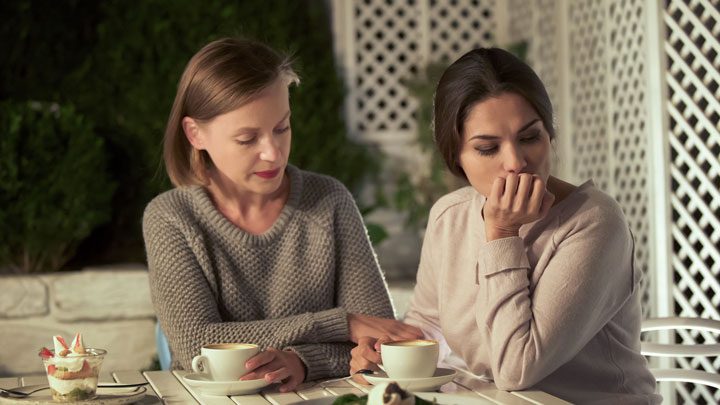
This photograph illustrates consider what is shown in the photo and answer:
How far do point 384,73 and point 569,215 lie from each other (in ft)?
15.4

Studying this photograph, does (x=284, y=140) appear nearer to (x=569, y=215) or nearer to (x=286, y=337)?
(x=286, y=337)

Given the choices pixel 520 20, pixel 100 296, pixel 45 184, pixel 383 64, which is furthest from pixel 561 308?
pixel 520 20

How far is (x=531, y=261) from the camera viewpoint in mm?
Result: 2164

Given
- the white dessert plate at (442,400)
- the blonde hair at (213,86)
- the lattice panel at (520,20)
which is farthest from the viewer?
the lattice panel at (520,20)

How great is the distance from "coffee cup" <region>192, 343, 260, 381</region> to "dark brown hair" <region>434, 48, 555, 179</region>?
0.63 meters

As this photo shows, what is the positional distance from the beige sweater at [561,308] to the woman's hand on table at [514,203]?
32 mm

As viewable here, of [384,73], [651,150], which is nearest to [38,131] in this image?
[384,73]

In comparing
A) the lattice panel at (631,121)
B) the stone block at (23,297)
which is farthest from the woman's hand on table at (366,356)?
the stone block at (23,297)

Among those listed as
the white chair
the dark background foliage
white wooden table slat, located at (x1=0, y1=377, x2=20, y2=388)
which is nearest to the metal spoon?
white wooden table slat, located at (x1=0, y1=377, x2=20, y2=388)

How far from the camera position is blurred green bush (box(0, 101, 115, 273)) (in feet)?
18.0

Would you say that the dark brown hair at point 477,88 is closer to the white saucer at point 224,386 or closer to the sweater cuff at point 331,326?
the sweater cuff at point 331,326

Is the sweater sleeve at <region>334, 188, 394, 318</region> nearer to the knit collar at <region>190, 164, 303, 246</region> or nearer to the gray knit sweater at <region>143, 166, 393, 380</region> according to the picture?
the gray knit sweater at <region>143, 166, 393, 380</region>

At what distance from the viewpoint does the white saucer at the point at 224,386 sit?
6.43 feet

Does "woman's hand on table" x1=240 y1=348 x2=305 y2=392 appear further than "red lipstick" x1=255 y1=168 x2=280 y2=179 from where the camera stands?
No
